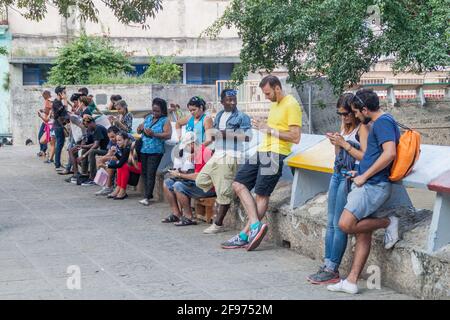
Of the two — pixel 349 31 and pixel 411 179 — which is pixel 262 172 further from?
pixel 349 31

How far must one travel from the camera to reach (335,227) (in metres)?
7.08

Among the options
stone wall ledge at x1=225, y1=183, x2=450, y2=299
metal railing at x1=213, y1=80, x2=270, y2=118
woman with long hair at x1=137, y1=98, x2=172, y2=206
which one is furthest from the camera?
metal railing at x1=213, y1=80, x2=270, y2=118

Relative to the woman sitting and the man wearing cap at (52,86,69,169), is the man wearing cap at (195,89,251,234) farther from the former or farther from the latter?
the man wearing cap at (52,86,69,169)

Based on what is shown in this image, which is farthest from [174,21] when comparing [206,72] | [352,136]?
[352,136]

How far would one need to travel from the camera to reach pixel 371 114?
676 cm

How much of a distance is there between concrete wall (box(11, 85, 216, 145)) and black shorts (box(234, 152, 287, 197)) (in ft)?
53.5

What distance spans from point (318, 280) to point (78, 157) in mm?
8915

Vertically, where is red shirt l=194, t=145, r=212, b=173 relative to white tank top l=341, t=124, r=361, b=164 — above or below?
Answer: below

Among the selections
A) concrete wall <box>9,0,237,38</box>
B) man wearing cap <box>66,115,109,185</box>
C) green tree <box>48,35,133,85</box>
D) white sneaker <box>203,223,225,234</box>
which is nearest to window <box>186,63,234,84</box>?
concrete wall <box>9,0,237,38</box>

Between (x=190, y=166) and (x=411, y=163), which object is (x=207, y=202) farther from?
(x=411, y=163)

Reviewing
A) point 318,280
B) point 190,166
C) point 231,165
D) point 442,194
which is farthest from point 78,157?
point 442,194

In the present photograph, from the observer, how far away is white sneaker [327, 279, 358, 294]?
6793 mm

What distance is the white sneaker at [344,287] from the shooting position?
6793 mm

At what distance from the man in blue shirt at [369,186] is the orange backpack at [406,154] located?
62 millimetres
